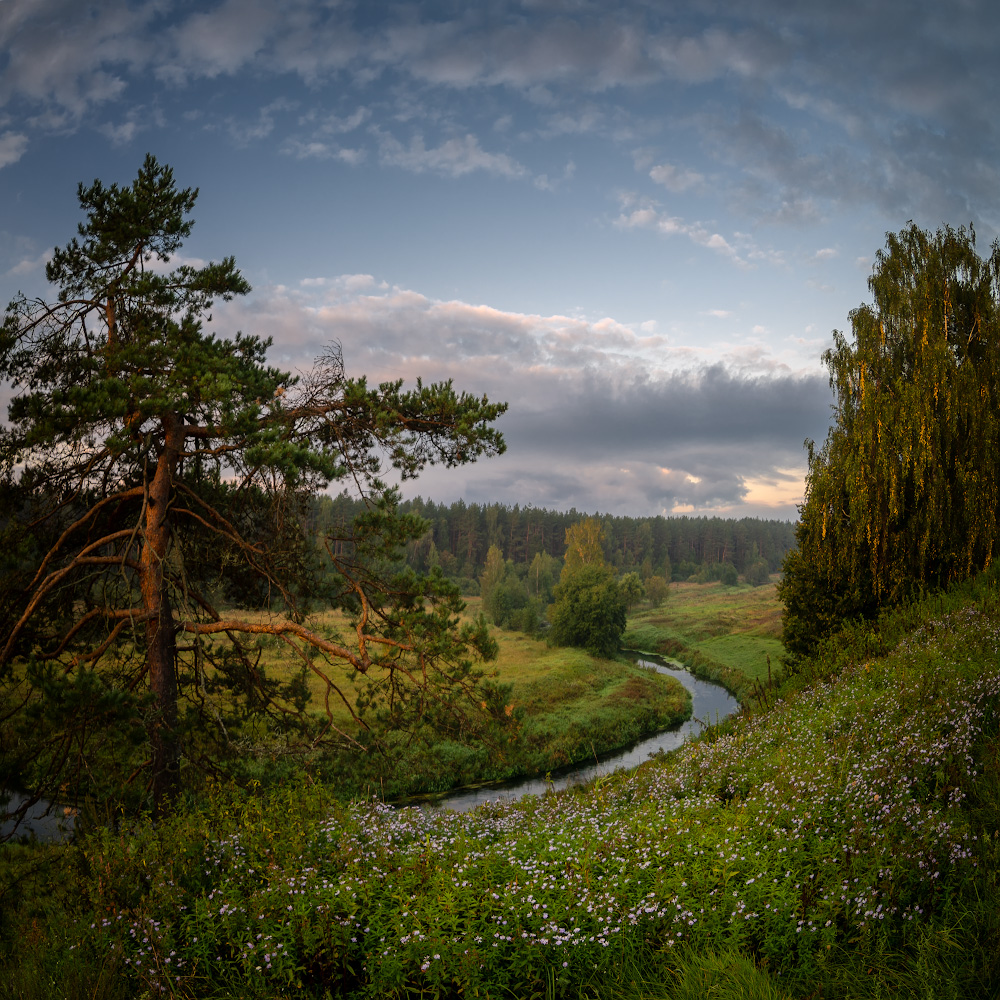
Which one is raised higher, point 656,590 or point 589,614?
point 589,614

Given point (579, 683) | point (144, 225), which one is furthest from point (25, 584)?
point (579, 683)

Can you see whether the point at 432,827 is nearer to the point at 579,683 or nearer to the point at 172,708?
the point at 172,708

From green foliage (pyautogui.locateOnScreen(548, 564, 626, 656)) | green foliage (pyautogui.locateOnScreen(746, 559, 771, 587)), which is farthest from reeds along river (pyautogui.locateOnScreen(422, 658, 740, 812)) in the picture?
green foliage (pyautogui.locateOnScreen(746, 559, 771, 587))

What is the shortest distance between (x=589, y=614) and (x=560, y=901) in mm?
41713

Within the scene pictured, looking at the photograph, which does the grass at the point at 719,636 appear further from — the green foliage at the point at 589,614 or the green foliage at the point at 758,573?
the green foliage at the point at 758,573

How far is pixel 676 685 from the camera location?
34656 mm

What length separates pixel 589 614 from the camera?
1773 inches

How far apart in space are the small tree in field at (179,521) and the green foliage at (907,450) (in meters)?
12.0

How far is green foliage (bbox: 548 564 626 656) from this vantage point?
4484cm

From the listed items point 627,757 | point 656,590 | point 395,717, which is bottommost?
point 627,757

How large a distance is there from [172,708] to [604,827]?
5.82 metres

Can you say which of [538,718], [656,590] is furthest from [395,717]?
[656,590]

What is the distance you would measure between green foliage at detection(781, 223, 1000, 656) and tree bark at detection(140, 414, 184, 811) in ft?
51.6

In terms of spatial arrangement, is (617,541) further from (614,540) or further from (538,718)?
(538,718)
